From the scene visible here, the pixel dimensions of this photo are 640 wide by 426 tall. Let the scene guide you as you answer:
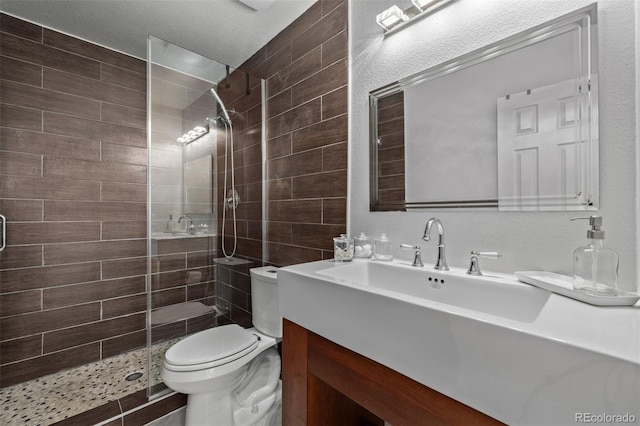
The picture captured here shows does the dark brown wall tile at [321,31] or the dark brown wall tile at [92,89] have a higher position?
the dark brown wall tile at [321,31]

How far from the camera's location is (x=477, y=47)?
102 cm

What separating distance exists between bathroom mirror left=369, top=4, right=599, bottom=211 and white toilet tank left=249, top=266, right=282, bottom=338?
2.85 ft

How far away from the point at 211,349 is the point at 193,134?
1366 mm

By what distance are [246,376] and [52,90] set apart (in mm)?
2325

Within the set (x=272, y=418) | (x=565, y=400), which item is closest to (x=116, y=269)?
(x=272, y=418)

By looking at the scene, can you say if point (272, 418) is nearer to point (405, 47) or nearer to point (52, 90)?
point (405, 47)

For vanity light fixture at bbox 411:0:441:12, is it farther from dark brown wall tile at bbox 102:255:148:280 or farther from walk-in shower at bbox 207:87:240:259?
dark brown wall tile at bbox 102:255:148:280

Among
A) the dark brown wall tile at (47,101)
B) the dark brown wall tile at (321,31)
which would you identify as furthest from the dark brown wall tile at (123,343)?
the dark brown wall tile at (321,31)

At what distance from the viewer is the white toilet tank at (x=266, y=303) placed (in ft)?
5.59

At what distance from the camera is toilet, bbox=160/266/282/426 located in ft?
4.38

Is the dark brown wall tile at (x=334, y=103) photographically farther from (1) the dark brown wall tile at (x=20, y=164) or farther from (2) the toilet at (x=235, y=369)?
(1) the dark brown wall tile at (x=20, y=164)

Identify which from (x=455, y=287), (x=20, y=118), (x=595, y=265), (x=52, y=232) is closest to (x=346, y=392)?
(x=455, y=287)

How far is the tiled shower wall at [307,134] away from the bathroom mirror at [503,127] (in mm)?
315

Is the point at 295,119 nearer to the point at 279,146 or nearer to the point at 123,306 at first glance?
the point at 279,146
